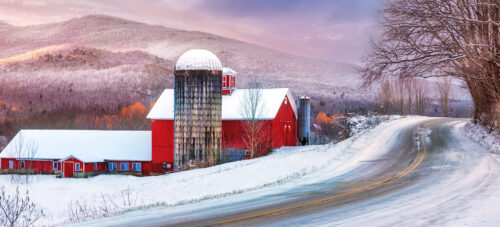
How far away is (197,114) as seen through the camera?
3831 cm

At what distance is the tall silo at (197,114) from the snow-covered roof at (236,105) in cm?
337

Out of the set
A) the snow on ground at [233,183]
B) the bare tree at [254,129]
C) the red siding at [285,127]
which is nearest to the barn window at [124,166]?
the bare tree at [254,129]

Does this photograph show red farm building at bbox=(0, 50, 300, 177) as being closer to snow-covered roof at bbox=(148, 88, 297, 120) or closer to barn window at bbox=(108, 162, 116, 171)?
snow-covered roof at bbox=(148, 88, 297, 120)

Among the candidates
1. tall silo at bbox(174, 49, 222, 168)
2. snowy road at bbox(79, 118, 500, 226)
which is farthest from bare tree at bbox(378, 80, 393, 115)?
snowy road at bbox(79, 118, 500, 226)

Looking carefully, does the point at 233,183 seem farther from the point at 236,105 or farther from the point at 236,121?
the point at 236,105

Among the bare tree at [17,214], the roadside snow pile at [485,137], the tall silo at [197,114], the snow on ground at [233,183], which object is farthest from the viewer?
the tall silo at [197,114]

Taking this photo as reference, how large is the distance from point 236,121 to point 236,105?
217 centimetres

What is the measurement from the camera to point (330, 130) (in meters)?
86.1

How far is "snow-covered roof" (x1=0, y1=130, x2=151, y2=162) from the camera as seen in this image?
155 ft

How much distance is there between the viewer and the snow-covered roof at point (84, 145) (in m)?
47.3

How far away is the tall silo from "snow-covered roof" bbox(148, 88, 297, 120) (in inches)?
133

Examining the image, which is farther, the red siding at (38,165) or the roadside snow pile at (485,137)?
the red siding at (38,165)

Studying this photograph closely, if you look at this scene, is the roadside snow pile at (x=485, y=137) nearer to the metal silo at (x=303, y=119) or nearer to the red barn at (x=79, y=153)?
the metal silo at (x=303, y=119)

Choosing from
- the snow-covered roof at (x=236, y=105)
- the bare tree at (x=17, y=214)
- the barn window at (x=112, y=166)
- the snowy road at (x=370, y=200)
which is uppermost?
the snow-covered roof at (x=236, y=105)
